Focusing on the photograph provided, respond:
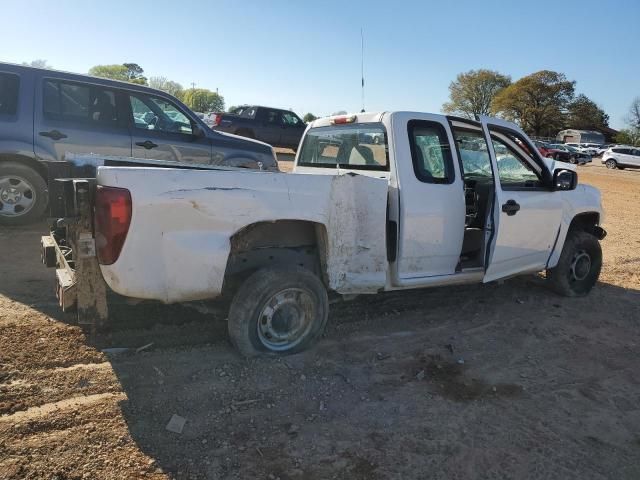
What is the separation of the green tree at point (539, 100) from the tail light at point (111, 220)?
91.8m

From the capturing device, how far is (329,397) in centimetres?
333

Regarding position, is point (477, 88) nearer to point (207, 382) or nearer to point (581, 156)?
point (581, 156)

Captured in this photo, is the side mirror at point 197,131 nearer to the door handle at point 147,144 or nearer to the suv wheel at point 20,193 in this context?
the door handle at point 147,144

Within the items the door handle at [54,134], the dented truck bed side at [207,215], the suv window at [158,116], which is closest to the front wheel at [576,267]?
the dented truck bed side at [207,215]

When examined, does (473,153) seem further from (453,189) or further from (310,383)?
(310,383)

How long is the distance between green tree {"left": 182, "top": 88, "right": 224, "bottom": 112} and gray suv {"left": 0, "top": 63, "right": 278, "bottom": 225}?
249 ft

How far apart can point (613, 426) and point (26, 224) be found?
260 inches

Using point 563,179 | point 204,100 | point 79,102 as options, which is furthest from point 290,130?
point 204,100

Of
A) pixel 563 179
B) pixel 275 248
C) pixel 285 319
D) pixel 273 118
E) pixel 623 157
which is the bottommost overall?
pixel 285 319

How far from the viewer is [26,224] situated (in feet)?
21.3

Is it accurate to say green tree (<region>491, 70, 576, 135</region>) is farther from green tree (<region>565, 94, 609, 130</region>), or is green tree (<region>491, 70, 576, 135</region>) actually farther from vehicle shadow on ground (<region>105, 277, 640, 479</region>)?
vehicle shadow on ground (<region>105, 277, 640, 479</region>)

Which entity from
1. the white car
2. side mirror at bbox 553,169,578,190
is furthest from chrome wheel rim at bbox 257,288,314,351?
the white car

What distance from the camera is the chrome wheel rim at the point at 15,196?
20.5 ft

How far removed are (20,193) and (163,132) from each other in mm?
2004
